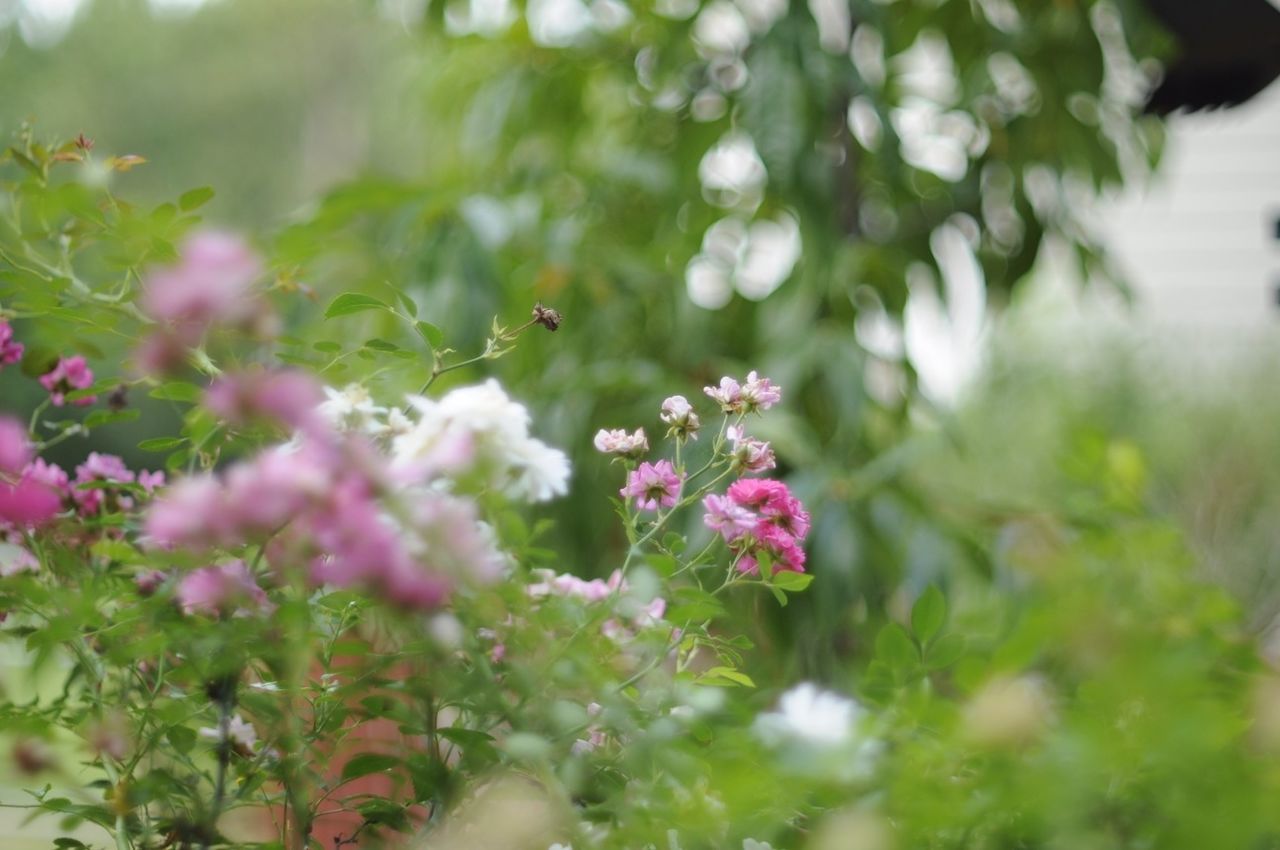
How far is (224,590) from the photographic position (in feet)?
1.24

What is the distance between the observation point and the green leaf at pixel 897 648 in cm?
46

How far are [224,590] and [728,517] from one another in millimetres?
198

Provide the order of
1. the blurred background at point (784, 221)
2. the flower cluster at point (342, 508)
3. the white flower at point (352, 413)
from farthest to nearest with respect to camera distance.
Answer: the blurred background at point (784, 221) → the white flower at point (352, 413) → the flower cluster at point (342, 508)

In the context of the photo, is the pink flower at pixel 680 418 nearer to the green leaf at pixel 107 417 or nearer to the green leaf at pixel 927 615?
the green leaf at pixel 927 615

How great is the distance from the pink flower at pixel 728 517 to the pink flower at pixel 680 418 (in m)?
0.03

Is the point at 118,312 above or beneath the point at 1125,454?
beneath

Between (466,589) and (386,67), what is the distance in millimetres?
10682

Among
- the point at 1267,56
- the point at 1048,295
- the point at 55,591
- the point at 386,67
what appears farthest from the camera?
the point at 386,67

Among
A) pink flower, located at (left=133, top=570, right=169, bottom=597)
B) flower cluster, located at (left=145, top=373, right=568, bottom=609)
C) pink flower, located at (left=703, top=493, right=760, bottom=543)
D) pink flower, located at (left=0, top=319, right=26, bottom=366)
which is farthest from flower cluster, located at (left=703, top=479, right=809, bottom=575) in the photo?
pink flower, located at (left=0, top=319, right=26, bottom=366)

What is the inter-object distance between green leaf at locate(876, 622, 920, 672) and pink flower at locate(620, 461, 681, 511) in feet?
0.33

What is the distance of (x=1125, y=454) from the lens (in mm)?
923

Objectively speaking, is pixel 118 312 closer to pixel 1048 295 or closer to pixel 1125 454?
pixel 1125 454

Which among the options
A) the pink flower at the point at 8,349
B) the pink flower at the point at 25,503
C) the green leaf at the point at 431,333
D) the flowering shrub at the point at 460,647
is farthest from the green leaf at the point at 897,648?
the pink flower at the point at 8,349

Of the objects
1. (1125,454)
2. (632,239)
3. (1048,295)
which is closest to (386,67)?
(1048,295)
